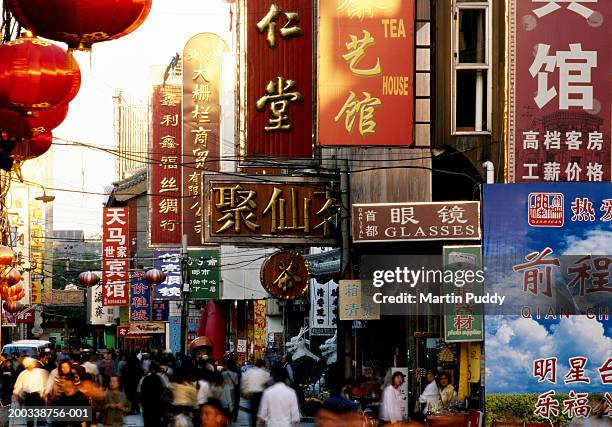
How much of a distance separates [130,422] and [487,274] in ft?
51.3

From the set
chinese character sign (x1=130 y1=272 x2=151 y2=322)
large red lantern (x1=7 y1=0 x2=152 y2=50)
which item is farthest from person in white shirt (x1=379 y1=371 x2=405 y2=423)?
chinese character sign (x1=130 y1=272 x2=151 y2=322)

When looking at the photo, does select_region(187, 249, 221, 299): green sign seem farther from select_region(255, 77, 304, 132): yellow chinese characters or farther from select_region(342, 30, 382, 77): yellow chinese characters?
select_region(342, 30, 382, 77): yellow chinese characters

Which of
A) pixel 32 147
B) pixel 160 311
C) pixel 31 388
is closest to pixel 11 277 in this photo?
pixel 31 388

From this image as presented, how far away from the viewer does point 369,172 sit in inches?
1276

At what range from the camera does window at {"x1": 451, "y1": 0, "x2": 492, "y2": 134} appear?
1024 inches

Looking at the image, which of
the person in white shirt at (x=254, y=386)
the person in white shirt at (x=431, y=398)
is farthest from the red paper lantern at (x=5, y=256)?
the person in white shirt at (x=431, y=398)

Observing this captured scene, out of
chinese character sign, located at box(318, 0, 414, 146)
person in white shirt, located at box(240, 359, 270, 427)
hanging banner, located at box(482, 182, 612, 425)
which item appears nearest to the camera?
hanging banner, located at box(482, 182, 612, 425)

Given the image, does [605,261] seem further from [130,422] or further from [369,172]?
[130,422]

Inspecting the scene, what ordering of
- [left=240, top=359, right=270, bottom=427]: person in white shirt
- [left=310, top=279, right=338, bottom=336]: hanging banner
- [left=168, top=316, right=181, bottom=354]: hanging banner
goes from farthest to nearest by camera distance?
[left=168, top=316, right=181, bottom=354]: hanging banner → [left=310, top=279, right=338, bottom=336]: hanging banner → [left=240, top=359, right=270, bottom=427]: person in white shirt

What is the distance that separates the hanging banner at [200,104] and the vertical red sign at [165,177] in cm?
219

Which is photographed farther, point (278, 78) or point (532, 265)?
point (278, 78)

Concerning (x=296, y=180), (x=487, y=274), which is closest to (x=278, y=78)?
(x=296, y=180)

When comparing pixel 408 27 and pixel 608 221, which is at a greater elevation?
pixel 408 27

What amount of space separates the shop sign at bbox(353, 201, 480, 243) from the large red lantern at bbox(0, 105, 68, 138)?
35.2ft
